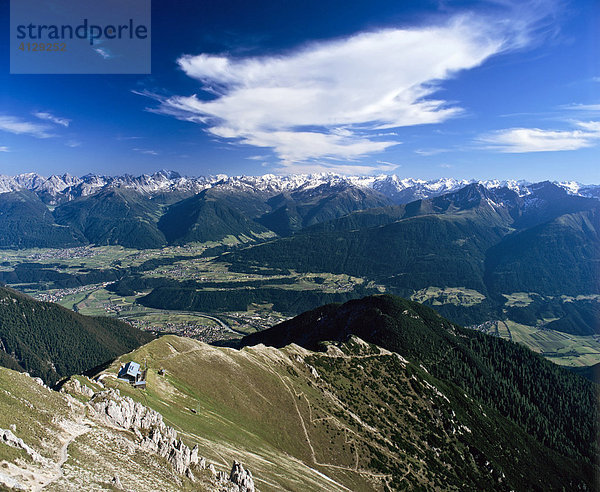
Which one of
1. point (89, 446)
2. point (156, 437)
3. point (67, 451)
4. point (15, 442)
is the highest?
point (15, 442)

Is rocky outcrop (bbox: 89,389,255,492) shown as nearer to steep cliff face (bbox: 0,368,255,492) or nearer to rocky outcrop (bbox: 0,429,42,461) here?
steep cliff face (bbox: 0,368,255,492)

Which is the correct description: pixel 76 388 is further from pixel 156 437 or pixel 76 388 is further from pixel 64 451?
pixel 64 451

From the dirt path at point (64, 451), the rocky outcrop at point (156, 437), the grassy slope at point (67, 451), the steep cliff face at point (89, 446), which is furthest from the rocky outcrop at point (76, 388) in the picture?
the dirt path at point (64, 451)

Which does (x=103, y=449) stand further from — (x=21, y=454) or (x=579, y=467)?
(x=579, y=467)

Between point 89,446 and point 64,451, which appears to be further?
point 89,446

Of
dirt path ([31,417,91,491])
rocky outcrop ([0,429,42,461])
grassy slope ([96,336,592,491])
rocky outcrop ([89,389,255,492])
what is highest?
rocky outcrop ([0,429,42,461])

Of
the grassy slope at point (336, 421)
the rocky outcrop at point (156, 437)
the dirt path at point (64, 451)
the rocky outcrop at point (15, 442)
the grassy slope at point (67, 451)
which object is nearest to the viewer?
the dirt path at point (64, 451)

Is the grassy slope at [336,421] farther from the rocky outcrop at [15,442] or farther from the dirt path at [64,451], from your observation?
the rocky outcrop at [15,442]

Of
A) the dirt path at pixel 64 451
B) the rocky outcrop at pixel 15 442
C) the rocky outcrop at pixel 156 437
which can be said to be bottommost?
the rocky outcrop at pixel 156 437

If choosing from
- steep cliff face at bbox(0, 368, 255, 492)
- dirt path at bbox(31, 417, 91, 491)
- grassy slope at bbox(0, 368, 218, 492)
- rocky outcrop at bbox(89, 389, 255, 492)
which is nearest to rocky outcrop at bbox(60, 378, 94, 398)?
steep cliff face at bbox(0, 368, 255, 492)

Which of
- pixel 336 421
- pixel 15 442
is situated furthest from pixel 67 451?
pixel 336 421
